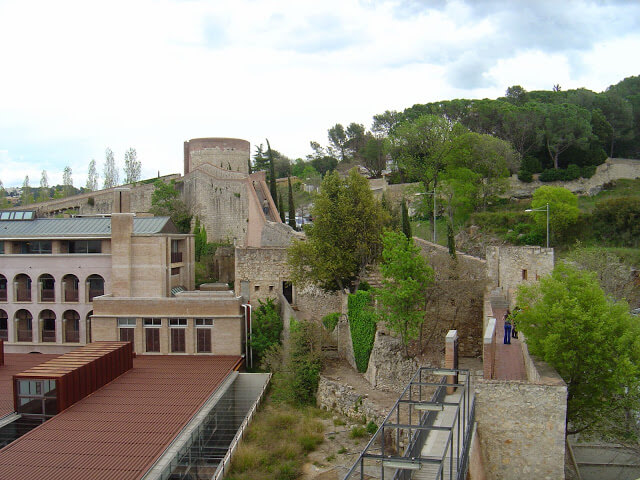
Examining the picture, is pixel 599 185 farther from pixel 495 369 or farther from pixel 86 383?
pixel 86 383

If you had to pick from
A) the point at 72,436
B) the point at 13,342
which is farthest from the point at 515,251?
the point at 13,342

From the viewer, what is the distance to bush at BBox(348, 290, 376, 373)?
23.4 m

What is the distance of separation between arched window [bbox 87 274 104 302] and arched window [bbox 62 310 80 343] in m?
1.57

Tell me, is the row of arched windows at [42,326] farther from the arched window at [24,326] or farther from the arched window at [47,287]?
the arched window at [47,287]

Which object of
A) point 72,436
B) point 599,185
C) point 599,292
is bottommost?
point 72,436

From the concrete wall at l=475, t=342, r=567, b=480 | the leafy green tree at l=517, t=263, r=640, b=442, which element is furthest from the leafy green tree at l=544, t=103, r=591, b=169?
the concrete wall at l=475, t=342, r=567, b=480

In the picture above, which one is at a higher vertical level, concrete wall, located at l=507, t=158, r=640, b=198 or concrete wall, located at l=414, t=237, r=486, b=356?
concrete wall, located at l=507, t=158, r=640, b=198

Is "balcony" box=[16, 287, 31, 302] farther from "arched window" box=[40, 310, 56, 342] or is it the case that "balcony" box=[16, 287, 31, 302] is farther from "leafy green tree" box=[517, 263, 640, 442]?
"leafy green tree" box=[517, 263, 640, 442]

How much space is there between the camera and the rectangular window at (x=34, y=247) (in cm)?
3247

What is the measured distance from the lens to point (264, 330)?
29547 mm

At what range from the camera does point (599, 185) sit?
46.5m

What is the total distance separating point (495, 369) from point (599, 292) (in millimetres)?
3920

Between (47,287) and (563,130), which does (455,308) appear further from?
(563,130)

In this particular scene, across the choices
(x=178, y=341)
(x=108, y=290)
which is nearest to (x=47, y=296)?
(x=108, y=290)
